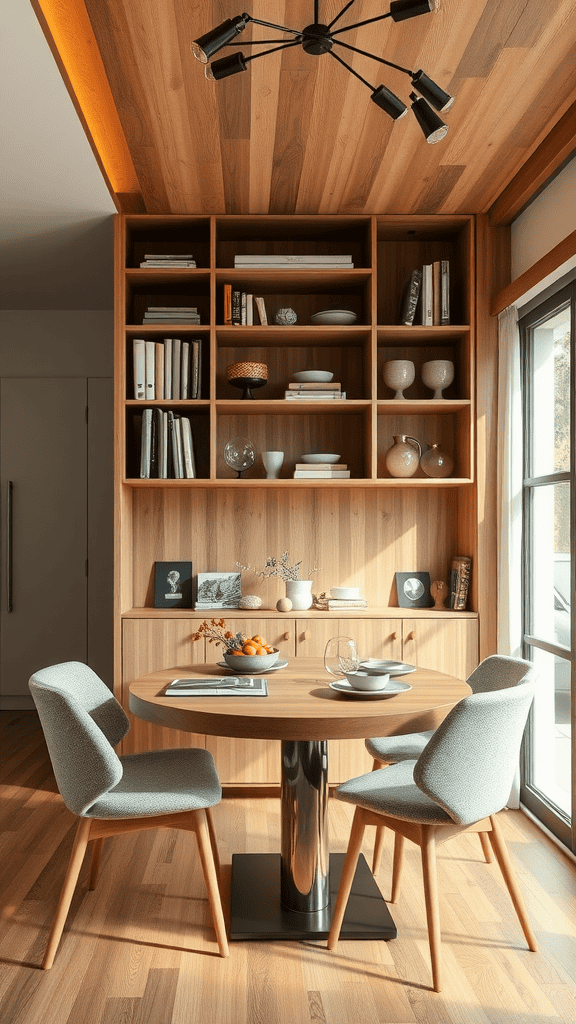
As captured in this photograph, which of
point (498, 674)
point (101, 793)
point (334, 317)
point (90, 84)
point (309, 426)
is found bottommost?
point (101, 793)

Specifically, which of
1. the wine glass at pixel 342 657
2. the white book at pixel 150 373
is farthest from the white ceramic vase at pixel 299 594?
Result: the wine glass at pixel 342 657

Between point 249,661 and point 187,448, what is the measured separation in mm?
1378

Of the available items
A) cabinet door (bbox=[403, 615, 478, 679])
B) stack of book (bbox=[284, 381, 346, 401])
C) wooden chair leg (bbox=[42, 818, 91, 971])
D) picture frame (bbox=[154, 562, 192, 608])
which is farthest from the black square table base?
stack of book (bbox=[284, 381, 346, 401])

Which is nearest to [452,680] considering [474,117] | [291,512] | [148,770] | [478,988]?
[478,988]

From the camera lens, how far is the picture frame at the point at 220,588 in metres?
3.81

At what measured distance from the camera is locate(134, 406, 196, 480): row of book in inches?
143

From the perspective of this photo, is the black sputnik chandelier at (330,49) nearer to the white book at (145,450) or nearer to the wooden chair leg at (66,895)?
the white book at (145,450)

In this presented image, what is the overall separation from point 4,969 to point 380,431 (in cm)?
275

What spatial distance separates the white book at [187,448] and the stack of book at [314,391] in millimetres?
487

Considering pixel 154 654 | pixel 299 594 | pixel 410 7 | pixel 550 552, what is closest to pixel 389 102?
pixel 410 7

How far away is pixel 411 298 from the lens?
11.8ft

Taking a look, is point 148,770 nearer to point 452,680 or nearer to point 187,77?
point 452,680

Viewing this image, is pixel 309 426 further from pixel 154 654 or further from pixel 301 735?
pixel 301 735

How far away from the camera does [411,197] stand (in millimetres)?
3457
